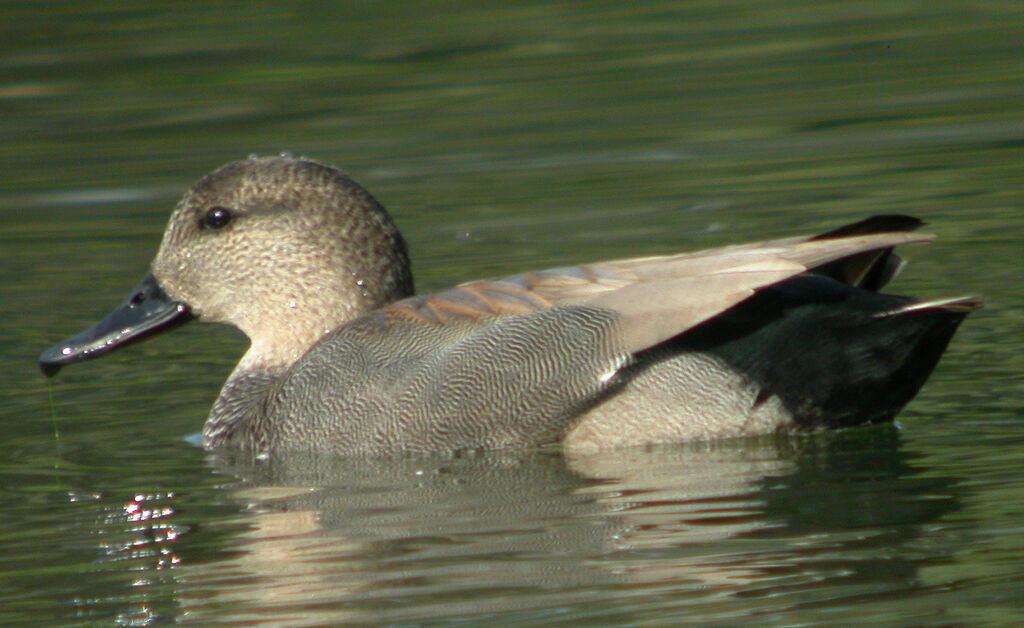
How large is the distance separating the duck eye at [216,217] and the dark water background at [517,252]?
0.72 metres

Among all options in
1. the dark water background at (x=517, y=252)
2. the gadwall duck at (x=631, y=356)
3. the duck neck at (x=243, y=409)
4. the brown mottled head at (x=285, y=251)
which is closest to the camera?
the dark water background at (x=517, y=252)

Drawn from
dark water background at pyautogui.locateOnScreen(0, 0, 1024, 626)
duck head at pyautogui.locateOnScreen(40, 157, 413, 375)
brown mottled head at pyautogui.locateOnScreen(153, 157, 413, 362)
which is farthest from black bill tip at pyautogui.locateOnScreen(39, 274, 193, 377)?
dark water background at pyautogui.locateOnScreen(0, 0, 1024, 626)

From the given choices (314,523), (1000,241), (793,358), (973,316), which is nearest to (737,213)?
(1000,241)

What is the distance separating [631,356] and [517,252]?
351 cm

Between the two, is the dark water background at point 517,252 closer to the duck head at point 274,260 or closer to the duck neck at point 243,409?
the duck neck at point 243,409

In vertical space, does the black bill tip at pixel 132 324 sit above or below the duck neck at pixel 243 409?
above

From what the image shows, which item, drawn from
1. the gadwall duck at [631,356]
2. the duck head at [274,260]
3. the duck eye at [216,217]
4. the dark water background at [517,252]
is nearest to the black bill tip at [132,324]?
the duck head at [274,260]

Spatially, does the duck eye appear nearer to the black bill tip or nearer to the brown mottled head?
the brown mottled head

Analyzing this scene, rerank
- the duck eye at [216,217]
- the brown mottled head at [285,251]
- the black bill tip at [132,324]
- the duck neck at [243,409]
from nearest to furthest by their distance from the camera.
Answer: the duck neck at [243,409]
the brown mottled head at [285,251]
the duck eye at [216,217]
the black bill tip at [132,324]

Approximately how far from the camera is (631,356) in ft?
18.1

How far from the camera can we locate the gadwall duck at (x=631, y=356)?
5480mm

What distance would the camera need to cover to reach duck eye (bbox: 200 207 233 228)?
6766mm

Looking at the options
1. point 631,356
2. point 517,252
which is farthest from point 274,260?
point 517,252

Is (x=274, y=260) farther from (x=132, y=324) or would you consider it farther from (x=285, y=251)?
(x=132, y=324)
